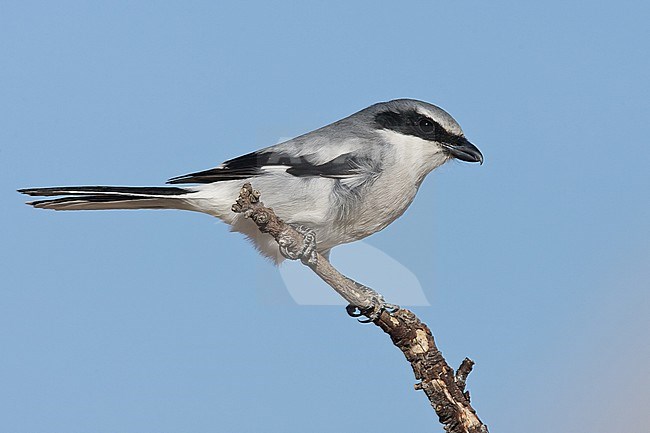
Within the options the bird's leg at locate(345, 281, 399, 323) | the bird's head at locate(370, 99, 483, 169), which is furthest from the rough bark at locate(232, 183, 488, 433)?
the bird's head at locate(370, 99, 483, 169)

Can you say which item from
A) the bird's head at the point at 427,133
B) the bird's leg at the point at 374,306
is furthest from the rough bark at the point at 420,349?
the bird's head at the point at 427,133

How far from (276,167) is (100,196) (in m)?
0.36

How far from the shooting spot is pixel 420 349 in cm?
187

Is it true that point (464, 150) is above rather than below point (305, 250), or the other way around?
above

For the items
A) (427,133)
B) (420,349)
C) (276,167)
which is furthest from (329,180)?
(420,349)

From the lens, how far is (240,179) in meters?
1.90

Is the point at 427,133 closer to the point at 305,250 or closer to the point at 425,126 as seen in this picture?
the point at 425,126

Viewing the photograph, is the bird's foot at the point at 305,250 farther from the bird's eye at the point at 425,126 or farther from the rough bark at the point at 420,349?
the bird's eye at the point at 425,126

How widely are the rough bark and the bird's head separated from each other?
33 cm

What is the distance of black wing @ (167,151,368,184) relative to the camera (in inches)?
74.1

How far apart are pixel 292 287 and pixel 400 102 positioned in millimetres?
475

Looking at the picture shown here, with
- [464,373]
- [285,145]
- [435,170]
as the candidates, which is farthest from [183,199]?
[464,373]

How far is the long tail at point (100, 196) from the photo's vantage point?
1.82 meters

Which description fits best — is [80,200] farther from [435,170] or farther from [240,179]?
[435,170]
